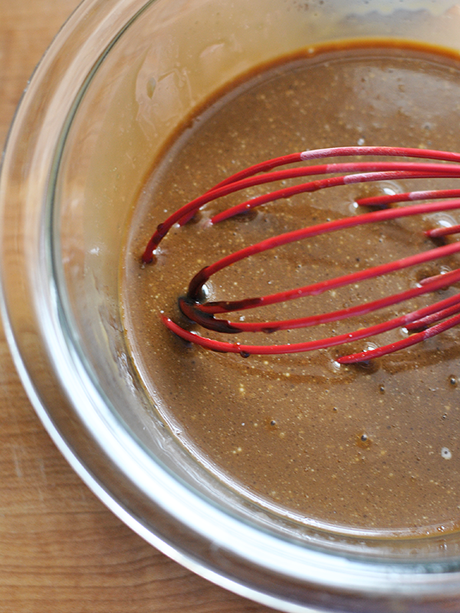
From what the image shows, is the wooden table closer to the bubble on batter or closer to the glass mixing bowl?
the glass mixing bowl

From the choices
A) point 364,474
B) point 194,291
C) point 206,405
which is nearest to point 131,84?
point 194,291

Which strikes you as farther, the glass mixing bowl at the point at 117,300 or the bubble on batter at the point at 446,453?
the bubble on batter at the point at 446,453

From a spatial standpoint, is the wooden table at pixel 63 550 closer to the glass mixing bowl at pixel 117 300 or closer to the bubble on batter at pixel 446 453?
the glass mixing bowl at pixel 117 300

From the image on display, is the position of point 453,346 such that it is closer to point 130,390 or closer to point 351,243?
point 351,243

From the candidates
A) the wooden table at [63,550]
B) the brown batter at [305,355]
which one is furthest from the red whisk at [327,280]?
the wooden table at [63,550]

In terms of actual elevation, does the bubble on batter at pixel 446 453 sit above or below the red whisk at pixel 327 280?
below

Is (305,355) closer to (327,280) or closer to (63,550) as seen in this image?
(327,280)

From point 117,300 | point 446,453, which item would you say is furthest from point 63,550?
point 446,453

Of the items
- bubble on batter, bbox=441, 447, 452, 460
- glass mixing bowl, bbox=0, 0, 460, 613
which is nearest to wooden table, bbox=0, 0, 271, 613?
glass mixing bowl, bbox=0, 0, 460, 613
